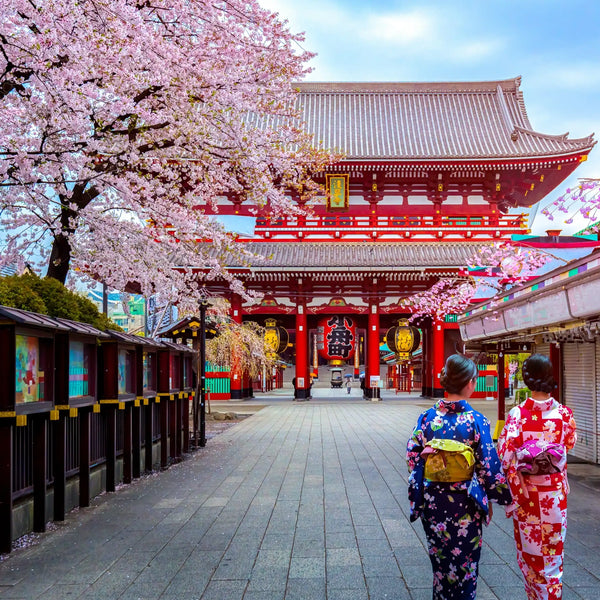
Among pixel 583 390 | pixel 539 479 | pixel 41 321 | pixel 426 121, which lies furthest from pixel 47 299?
pixel 426 121

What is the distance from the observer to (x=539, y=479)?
3955mm

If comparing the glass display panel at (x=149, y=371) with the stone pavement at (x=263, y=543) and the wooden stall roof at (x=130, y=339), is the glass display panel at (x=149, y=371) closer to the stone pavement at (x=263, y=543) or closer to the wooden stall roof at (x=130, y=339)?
the wooden stall roof at (x=130, y=339)

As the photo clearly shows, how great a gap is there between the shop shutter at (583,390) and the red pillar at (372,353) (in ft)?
50.9

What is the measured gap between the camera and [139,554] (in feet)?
18.1

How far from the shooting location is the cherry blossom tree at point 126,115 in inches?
303

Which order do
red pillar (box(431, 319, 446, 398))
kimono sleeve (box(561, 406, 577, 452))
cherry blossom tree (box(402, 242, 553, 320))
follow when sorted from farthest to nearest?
red pillar (box(431, 319, 446, 398))
cherry blossom tree (box(402, 242, 553, 320))
kimono sleeve (box(561, 406, 577, 452))

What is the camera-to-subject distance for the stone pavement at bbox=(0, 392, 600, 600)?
465 centimetres

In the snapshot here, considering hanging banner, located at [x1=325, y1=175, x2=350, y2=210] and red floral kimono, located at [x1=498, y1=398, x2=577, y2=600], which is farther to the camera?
hanging banner, located at [x1=325, y1=175, x2=350, y2=210]

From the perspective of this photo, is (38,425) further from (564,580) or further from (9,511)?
(564,580)

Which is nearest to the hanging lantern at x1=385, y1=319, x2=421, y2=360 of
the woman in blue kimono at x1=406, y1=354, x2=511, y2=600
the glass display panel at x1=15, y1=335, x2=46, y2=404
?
the glass display panel at x1=15, y1=335, x2=46, y2=404

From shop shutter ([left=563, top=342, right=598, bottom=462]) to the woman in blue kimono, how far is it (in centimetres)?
726

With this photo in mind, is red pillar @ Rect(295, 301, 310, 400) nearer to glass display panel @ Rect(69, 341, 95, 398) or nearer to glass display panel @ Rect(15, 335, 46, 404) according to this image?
glass display panel @ Rect(69, 341, 95, 398)

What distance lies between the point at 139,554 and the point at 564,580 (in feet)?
11.0

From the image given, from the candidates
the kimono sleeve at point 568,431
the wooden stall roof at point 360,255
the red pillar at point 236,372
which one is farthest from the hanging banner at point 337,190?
the kimono sleeve at point 568,431
